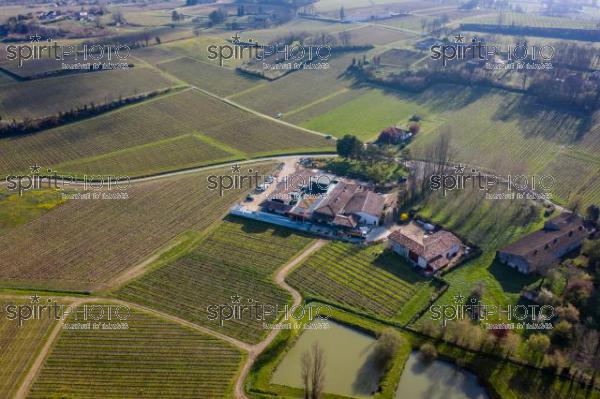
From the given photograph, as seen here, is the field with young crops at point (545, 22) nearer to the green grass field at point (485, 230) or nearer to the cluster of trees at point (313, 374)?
the green grass field at point (485, 230)

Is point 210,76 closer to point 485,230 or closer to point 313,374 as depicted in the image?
point 485,230

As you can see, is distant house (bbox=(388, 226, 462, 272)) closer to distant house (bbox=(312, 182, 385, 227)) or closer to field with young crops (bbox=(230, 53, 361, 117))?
distant house (bbox=(312, 182, 385, 227))

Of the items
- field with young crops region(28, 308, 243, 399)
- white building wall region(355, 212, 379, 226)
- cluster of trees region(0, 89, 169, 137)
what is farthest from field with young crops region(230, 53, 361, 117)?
field with young crops region(28, 308, 243, 399)

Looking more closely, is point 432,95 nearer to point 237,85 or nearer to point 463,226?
point 237,85

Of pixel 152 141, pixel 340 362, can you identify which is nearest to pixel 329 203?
pixel 340 362

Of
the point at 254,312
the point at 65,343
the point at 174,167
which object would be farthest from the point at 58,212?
the point at 254,312

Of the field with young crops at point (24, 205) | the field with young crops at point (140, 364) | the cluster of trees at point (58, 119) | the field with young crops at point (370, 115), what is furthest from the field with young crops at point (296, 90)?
the field with young crops at point (140, 364)
